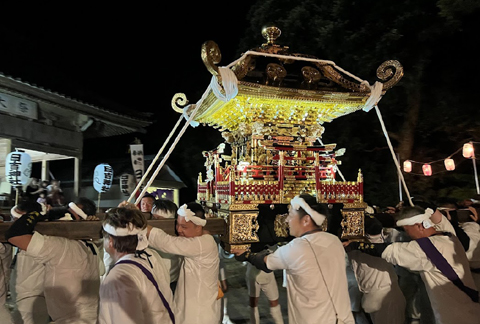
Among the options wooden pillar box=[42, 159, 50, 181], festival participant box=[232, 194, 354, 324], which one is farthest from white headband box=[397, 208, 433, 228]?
wooden pillar box=[42, 159, 50, 181]

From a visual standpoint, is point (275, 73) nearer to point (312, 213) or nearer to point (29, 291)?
point (312, 213)

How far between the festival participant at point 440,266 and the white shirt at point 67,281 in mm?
2907

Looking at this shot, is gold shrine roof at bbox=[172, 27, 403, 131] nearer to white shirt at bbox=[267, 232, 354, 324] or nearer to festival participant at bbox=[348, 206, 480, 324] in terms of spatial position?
festival participant at bbox=[348, 206, 480, 324]

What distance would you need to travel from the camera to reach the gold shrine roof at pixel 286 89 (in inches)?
166

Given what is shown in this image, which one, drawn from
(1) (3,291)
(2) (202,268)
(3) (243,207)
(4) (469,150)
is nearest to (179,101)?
(3) (243,207)

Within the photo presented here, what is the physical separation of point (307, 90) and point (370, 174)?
899 cm

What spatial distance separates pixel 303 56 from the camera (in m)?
4.46

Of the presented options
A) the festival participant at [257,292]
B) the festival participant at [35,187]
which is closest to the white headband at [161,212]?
the festival participant at [257,292]

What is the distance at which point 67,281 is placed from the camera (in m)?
3.18

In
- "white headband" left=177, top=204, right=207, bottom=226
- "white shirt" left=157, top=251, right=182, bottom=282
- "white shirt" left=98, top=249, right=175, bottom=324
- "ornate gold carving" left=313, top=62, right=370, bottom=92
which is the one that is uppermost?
"ornate gold carving" left=313, top=62, right=370, bottom=92

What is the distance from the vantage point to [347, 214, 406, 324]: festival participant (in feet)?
13.2

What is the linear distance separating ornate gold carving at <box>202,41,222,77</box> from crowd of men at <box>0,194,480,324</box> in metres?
1.54

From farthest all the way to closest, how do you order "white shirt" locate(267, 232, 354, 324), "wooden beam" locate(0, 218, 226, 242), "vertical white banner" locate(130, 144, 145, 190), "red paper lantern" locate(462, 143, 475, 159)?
"vertical white banner" locate(130, 144, 145, 190) < "red paper lantern" locate(462, 143, 475, 159) < "wooden beam" locate(0, 218, 226, 242) < "white shirt" locate(267, 232, 354, 324)

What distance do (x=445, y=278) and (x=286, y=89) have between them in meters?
2.60
